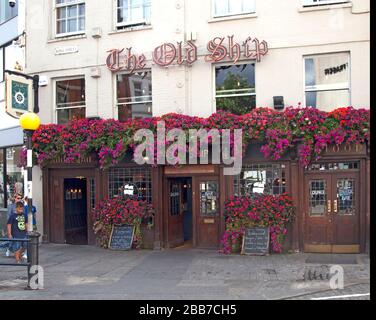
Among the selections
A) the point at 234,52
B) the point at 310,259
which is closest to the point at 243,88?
the point at 234,52

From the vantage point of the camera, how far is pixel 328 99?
12.3 meters

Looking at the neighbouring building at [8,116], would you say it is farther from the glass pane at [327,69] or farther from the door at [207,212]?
the glass pane at [327,69]

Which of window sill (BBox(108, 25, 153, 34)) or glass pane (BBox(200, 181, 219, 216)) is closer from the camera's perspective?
glass pane (BBox(200, 181, 219, 216))

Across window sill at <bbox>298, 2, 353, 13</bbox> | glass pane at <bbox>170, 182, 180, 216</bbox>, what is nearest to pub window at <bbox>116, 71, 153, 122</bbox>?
glass pane at <bbox>170, 182, 180, 216</bbox>

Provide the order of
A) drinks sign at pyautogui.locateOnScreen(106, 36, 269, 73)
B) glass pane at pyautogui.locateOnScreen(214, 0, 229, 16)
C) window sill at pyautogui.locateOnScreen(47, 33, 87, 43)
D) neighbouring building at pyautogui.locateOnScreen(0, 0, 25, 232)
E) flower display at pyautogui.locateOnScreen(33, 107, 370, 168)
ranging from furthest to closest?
1. neighbouring building at pyautogui.locateOnScreen(0, 0, 25, 232)
2. window sill at pyautogui.locateOnScreen(47, 33, 87, 43)
3. glass pane at pyautogui.locateOnScreen(214, 0, 229, 16)
4. drinks sign at pyautogui.locateOnScreen(106, 36, 269, 73)
5. flower display at pyautogui.locateOnScreen(33, 107, 370, 168)

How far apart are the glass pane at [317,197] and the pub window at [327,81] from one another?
1.95 meters

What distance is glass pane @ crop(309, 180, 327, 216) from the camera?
12.1 meters

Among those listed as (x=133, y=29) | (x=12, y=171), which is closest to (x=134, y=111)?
(x=133, y=29)

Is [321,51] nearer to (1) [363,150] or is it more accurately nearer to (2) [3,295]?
(1) [363,150]

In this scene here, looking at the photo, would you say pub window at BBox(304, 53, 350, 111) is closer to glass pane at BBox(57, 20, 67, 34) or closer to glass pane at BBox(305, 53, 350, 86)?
glass pane at BBox(305, 53, 350, 86)

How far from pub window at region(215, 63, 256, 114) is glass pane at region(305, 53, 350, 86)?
1484 mm

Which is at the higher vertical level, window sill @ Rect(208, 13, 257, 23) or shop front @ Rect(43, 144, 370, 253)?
window sill @ Rect(208, 13, 257, 23)
